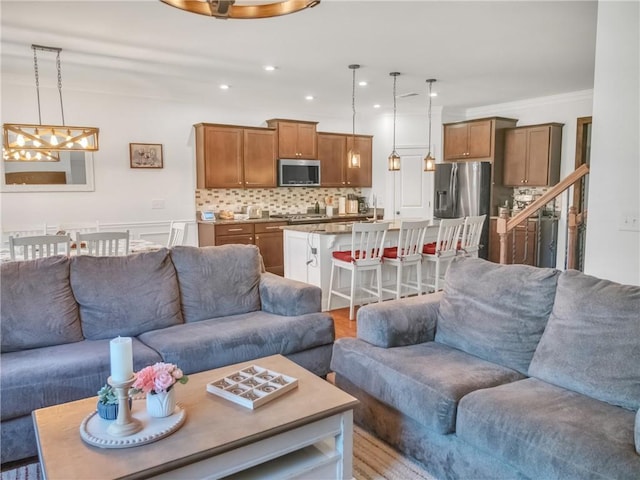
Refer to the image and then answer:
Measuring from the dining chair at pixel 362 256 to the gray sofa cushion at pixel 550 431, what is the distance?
2593 mm

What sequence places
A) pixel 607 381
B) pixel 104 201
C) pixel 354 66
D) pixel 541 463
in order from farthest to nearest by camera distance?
1. pixel 104 201
2. pixel 354 66
3. pixel 607 381
4. pixel 541 463

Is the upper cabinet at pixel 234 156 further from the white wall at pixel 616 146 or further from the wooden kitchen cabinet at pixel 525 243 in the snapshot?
the white wall at pixel 616 146

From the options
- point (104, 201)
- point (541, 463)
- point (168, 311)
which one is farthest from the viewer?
point (104, 201)

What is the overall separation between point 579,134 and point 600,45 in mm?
3957

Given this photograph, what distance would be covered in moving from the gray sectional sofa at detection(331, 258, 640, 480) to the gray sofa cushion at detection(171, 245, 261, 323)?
37.7 inches

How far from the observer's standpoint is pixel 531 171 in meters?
6.99

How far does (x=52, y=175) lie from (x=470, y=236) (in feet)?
16.7

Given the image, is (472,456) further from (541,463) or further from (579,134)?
(579,134)

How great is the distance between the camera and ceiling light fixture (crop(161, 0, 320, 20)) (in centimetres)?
244

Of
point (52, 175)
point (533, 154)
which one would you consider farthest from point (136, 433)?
point (533, 154)

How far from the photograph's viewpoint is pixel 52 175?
5887 millimetres

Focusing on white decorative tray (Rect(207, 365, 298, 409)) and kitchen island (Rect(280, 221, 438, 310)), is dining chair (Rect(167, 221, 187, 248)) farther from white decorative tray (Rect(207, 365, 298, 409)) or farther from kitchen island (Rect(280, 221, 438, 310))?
white decorative tray (Rect(207, 365, 298, 409))

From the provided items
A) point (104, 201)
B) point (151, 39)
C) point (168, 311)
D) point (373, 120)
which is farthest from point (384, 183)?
point (168, 311)

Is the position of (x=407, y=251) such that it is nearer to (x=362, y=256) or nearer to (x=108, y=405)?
(x=362, y=256)
